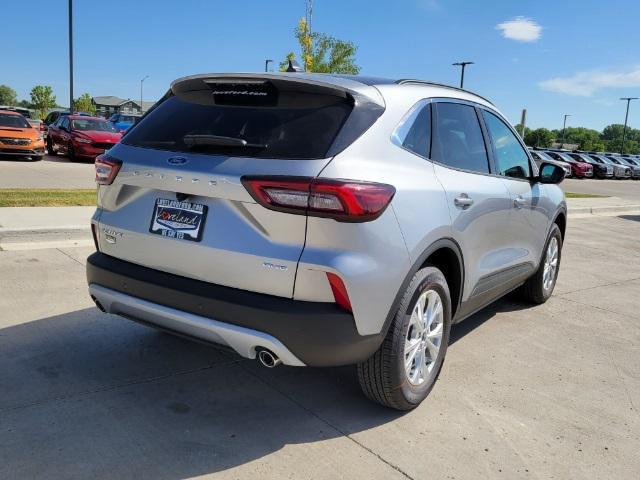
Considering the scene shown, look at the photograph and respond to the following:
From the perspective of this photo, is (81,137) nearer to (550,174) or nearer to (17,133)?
(17,133)

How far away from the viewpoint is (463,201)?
3.53 meters

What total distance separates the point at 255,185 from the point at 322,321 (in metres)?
0.68

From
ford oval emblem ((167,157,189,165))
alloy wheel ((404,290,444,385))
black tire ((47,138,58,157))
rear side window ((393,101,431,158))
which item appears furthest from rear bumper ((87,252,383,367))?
black tire ((47,138,58,157))

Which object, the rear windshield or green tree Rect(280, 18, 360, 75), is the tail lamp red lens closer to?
the rear windshield

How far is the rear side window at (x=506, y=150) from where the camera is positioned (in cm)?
438

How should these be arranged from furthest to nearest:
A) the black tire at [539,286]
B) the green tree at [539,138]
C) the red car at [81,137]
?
the green tree at [539,138] < the red car at [81,137] < the black tire at [539,286]

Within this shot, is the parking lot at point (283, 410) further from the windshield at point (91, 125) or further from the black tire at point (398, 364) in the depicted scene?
the windshield at point (91, 125)

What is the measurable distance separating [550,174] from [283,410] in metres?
3.09

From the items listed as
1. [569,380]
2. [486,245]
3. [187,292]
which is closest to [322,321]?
[187,292]

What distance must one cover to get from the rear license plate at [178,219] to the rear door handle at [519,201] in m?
2.55

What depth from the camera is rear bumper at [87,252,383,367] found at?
8.70 ft

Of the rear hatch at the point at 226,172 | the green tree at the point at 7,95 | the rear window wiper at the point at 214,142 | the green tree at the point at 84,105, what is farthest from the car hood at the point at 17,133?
the green tree at the point at 7,95

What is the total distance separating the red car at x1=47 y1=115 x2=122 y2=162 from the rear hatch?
1562 cm

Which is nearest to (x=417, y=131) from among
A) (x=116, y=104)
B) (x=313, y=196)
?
(x=313, y=196)
